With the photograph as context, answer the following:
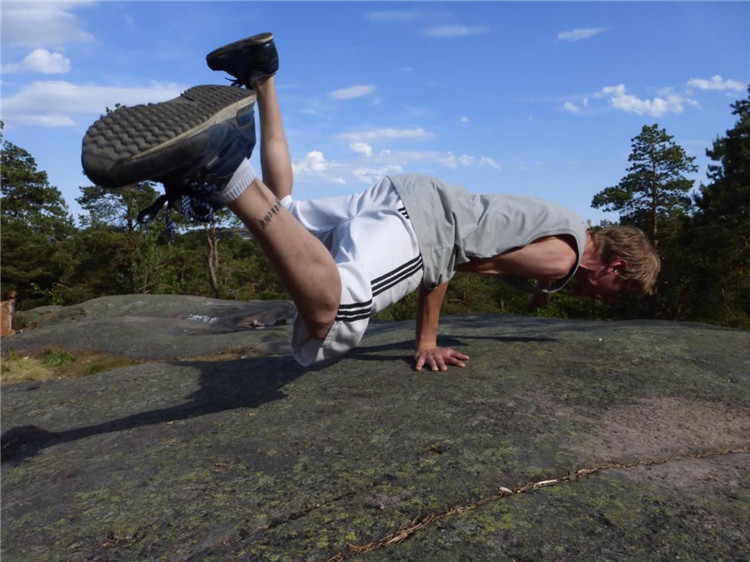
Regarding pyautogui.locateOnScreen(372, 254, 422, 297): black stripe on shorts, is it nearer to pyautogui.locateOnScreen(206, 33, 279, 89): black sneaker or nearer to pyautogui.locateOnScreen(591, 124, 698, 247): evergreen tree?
pyautogui.locateOnScreen(206, 33, 279, 89): black sneaker

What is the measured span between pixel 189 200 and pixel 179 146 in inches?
9.7

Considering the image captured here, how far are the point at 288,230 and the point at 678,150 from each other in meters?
15.3

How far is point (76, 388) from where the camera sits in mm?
3953

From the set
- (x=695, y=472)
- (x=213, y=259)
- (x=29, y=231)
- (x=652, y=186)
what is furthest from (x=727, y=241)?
(x=29, y=231)

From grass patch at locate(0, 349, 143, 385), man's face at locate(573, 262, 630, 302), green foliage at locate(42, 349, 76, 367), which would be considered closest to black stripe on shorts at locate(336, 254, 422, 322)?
man's face at locate(573, 262, 630, 302)

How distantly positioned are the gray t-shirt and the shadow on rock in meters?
1.14

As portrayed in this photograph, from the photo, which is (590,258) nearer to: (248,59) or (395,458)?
(395,458)

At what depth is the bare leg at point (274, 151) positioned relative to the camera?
3508 mm

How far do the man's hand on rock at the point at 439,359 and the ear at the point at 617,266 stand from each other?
1013 millimetres

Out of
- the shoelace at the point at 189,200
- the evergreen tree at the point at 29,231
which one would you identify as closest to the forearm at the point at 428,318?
the shoelace at the point at 189,200

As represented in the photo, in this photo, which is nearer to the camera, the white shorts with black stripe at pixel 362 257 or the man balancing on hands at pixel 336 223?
the man balancing on hands at pixel 336 223

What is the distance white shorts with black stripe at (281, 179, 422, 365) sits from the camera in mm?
2600

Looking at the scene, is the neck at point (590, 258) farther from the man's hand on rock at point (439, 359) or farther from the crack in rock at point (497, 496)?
the crack in rock at point (497, 496)

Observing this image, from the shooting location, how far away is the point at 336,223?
3115 millimetres
